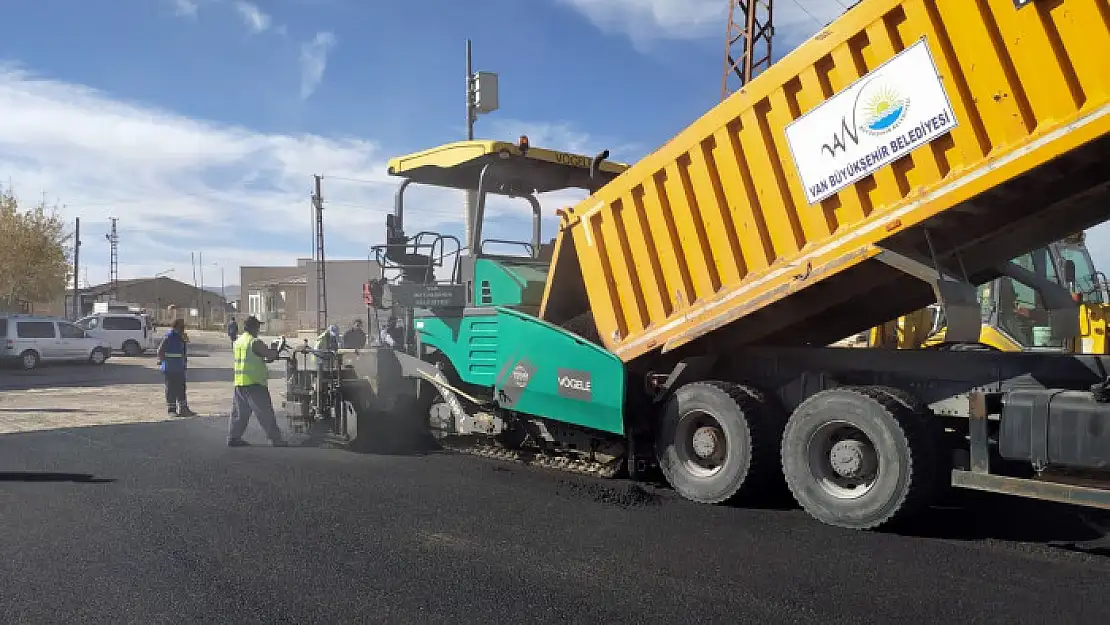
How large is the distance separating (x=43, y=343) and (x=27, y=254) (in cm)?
1140

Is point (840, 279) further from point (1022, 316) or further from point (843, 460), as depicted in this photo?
point (1022, 316)

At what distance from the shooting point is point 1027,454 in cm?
468

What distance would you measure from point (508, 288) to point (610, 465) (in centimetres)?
173

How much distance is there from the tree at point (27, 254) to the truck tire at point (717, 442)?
108ft

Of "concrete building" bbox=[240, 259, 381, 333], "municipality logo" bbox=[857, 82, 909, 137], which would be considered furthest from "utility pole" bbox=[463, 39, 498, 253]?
"concrete building" bbox=[240, 259, 381, 333]

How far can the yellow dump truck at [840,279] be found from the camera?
14.6 feet

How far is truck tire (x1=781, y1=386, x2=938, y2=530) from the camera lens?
488cm

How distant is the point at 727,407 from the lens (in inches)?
230

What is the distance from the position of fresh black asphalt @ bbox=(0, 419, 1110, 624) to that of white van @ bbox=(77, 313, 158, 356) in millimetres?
23972

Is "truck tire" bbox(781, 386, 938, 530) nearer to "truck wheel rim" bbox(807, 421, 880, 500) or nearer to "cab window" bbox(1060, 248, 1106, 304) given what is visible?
"truck wheel rim" bbox(807, 421, 880, 500)

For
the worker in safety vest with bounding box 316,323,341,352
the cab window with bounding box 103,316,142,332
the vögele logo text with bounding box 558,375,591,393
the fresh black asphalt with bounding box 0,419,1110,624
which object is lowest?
the fresh black asphalt with bounding box 0,419,1110,624

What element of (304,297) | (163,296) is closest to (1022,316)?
(304,297)

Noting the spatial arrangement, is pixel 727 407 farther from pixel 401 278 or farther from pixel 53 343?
pixel 53 343

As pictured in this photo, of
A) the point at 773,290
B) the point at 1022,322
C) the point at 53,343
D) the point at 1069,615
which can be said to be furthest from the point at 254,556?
the point at 53,343
